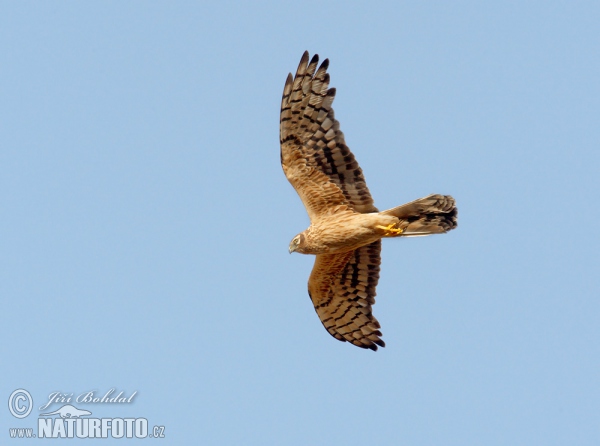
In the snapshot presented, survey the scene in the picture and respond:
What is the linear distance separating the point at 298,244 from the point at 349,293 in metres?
1.57

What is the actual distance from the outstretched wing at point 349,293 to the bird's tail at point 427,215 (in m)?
0.90

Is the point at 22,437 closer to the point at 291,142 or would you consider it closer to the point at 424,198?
the point at 291,142

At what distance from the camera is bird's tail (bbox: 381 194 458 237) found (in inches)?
491

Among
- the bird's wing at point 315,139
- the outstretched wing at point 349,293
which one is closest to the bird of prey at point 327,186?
the bird's wing at point 315,139

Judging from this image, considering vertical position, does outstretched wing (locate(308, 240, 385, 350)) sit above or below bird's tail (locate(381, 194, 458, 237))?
below

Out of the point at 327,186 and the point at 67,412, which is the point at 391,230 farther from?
the point at 67,412

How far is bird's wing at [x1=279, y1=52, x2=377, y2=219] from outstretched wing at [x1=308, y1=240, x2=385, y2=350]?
47.2 inches

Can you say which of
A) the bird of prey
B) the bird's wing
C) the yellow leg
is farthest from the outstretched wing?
the bird's wing

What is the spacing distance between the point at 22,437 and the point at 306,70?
6.65m

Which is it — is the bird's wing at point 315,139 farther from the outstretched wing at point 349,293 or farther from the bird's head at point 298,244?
the outstretched wing at point 349,293

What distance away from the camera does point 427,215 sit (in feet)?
41.5

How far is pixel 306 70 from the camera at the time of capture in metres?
12.6

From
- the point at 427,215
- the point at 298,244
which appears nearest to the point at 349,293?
the point at 298,244

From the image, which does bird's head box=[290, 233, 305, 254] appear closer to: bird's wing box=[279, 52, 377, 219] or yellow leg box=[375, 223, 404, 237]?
bird's wing box=[279, 52, 377, 219]
